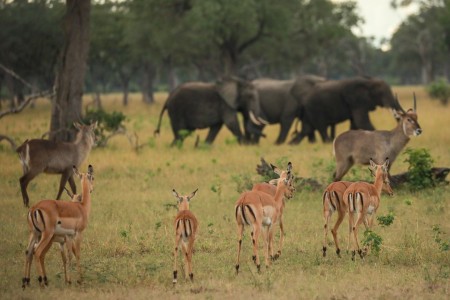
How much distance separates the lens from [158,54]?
5078 cm

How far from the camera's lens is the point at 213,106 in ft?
83.9

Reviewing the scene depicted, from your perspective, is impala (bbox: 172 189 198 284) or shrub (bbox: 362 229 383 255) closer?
impala (bbox: 172 189 198 284)

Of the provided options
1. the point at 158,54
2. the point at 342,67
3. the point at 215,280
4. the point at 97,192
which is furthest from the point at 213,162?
the point at 342,67

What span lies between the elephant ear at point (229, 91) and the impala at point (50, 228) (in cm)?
1632

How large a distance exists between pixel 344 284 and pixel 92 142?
800cm

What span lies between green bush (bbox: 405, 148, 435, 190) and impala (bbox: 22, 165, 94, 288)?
8121mm

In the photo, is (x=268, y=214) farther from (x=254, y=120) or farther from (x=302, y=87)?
(x=302, y=87)

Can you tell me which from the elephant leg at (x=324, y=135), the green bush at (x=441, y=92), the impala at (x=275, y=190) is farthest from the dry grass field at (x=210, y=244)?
the green bush at (x=441, y=92)

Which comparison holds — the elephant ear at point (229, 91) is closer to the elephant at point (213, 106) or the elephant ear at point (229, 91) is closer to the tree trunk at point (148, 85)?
the elephant at point (213, 106)

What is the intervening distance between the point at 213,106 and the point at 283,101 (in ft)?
11.1

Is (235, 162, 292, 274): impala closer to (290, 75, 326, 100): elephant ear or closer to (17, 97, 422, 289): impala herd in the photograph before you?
(17, 97, 422, 289): impala herd

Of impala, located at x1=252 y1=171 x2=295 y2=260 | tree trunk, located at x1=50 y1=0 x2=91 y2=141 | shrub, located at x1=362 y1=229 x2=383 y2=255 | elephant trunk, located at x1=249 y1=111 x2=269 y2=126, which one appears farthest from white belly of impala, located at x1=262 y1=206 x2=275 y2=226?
elephant trunk, located at x1=249 y1=111 x2=269 y2=126

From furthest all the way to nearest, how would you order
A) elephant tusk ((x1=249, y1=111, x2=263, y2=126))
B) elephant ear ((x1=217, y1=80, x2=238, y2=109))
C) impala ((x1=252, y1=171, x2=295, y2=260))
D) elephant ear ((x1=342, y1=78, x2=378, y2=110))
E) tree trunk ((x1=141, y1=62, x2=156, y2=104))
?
tree trunk ((x1=141, y1=62, x2=156, y2=104)), elephant tusk ((x1=249, y1=111, x2=263, y2=126)), elephant ear ((x1=217, y1=80, x2=238, y2=109)), elephant ear ((x1=342, y1=78, x2=378, y2=110)), impala ((x1=252, y1=171, x2=295, y2=260))

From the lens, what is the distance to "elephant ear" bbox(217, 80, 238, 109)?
25391 mm
